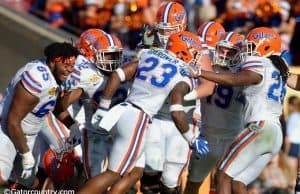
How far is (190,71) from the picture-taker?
29.0 ft

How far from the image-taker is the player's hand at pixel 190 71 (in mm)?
8836

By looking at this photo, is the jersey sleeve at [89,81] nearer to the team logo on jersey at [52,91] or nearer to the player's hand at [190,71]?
the team logo on jersey at [52,91]

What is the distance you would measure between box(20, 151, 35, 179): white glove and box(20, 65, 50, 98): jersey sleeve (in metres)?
0.55

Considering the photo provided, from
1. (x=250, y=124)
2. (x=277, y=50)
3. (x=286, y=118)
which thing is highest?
(x=277, y=50)

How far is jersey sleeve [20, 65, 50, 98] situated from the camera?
28.6 ft

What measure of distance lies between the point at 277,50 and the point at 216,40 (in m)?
0.87

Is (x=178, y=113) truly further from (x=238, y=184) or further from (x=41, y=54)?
(x=41, y=54)

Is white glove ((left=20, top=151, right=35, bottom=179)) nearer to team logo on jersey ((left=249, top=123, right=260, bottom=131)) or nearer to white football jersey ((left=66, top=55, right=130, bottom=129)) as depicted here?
white football jersey ((left=66, top=55, right=130, bottom=129))

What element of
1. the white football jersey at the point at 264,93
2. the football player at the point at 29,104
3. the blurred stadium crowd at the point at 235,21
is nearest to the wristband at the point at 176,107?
the white football jersey at the point at 264,93

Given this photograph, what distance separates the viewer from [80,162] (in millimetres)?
9922

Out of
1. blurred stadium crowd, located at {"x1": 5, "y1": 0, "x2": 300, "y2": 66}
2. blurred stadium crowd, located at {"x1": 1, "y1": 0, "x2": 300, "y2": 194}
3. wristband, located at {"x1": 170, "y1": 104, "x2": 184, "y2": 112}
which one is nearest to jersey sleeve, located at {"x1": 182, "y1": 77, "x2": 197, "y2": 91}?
wristband, located at {"x1": 170, "y1": 104, "x2": 184, "y2": 112}

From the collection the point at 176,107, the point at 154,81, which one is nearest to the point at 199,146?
the point at 176,107

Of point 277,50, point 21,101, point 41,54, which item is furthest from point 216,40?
point 41,54

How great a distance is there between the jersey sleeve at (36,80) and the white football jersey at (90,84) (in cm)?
50
